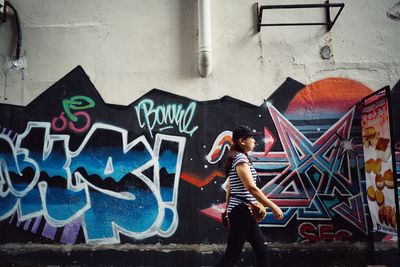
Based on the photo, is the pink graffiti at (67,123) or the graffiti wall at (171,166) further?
the pink graffiti at (67,123)

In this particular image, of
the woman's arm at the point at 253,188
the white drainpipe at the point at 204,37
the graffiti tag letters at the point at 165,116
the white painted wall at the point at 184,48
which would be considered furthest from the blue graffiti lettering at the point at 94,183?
the woman's arm at the point at 253,188

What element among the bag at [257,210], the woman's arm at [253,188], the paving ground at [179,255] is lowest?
the paving ground at [179,255]

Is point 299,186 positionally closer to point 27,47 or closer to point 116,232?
point 116,232

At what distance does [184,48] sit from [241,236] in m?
2.98

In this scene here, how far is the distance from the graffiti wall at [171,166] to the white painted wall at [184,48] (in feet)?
0.69

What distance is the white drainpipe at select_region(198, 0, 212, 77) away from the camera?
5004 millimetres

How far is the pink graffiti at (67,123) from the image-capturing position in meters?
5.23

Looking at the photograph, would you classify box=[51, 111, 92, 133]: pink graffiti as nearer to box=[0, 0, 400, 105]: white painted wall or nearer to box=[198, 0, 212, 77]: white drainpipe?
box=[0, 0, 400, 105]: white painted wall

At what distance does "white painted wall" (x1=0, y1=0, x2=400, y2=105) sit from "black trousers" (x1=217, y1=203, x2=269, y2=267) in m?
2.08

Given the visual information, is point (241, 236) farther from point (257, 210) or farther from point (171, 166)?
point (171, 166)

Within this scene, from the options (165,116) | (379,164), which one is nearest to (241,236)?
(379,164)

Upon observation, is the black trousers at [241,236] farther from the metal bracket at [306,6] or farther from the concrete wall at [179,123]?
the metal bracket at [306,6]

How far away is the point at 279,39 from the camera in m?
5.17

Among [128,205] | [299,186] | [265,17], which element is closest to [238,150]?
[299,186]
